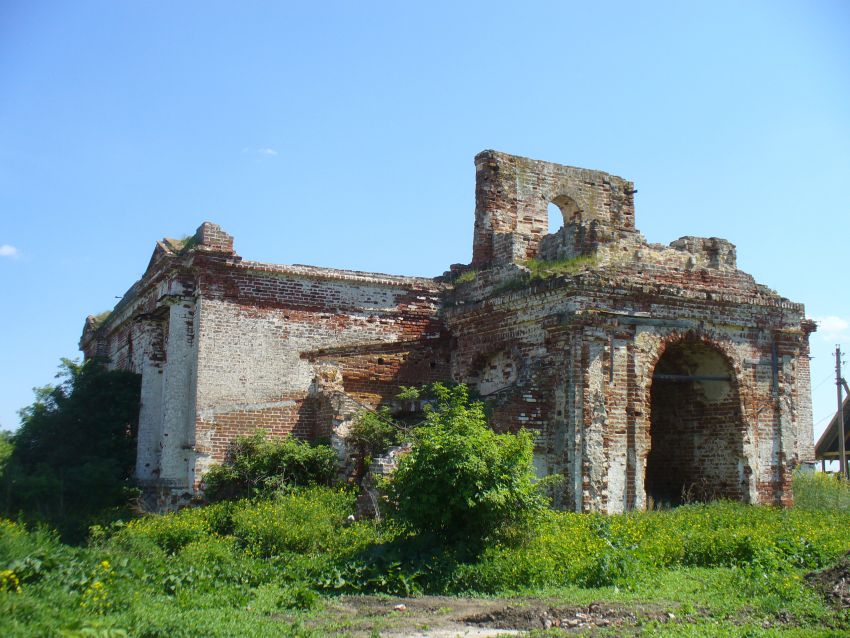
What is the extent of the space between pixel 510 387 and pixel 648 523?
3.15m

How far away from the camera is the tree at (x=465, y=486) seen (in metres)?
10.1

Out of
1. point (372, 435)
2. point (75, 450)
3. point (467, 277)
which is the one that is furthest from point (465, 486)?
point (75, 450)

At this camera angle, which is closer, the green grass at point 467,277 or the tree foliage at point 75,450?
the tree foliage at point 75,450

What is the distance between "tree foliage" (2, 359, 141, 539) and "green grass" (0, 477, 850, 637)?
6.11ft

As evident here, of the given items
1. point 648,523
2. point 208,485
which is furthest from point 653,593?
point 208,485

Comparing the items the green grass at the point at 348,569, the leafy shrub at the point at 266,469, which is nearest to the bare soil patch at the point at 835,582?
the green grass at the point at 348,569

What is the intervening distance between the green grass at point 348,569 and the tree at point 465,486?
29 centimetres

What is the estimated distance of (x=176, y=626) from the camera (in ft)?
23.5

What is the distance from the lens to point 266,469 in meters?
13.9

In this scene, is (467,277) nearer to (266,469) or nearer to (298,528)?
(266,469)

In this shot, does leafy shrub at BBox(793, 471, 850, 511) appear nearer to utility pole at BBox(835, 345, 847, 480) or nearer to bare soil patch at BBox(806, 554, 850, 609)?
bare soil patch at BBox(806, 554, 850, 609)

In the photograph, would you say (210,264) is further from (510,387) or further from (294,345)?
(510,387)

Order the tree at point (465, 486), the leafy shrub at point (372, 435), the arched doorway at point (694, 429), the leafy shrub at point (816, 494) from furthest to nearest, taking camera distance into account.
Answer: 1. the leafy shrub at point (816, 494)
2. the arched doorway at point (694, 429)
3. the leafy shrub at point (372, 435)
4. the tree at point (465, 486)

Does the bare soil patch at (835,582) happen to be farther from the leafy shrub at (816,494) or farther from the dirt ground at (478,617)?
the leafy shrub at (816,494)
